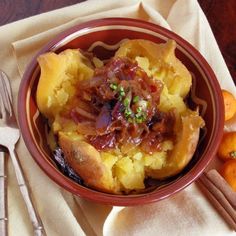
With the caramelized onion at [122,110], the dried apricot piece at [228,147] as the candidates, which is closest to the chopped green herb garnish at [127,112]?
the caramelized onion at [122,110]

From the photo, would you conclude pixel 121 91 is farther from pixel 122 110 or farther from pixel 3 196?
pixel 3 196

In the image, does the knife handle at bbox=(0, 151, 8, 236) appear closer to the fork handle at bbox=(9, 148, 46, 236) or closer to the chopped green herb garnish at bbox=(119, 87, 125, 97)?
the fork handle at bbox=(9, 148, 46, 236)

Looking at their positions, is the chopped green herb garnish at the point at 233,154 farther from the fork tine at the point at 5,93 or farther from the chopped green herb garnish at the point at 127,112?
the fork tine at the point at 5,93

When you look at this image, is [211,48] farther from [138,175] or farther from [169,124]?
[138,175]

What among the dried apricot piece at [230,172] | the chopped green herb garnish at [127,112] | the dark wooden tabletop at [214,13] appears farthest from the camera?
the dark wooden tabletop at [214,13]

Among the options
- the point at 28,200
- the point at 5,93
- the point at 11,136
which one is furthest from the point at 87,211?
the point at 5,93

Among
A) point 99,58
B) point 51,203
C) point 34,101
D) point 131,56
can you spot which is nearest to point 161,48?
point 131,56

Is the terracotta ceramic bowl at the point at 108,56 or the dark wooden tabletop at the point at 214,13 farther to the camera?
the dark wooden tabletop at the point at 214,13
